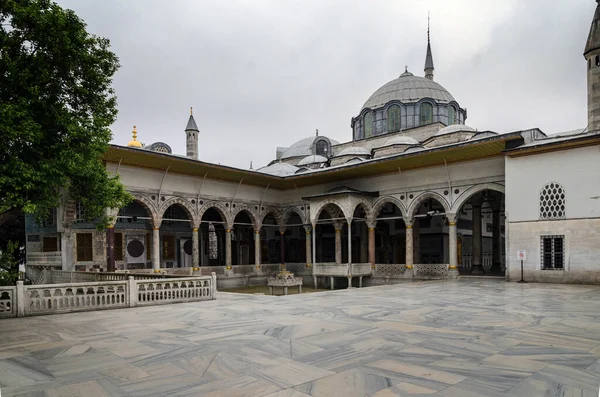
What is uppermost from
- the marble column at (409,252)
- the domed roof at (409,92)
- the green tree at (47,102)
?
the domed roof at (409,92)

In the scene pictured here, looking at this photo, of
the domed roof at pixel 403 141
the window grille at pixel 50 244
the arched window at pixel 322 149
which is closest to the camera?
the window grille at pixel 50 244

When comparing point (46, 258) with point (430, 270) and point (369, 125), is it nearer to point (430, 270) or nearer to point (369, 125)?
point (430, 270)

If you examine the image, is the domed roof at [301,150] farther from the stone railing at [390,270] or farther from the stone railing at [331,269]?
the stone railing at [390,270]

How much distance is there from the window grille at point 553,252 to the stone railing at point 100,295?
10418mm

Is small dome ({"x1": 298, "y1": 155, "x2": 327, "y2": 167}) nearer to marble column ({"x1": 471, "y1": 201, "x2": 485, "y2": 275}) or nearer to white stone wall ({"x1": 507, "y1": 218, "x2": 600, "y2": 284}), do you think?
marble column ({"x1": 471, "y1": 201, "x2": 485, "y2": 275})

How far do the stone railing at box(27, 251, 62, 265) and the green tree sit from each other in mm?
9068

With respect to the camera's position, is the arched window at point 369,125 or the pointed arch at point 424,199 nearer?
the pointed arch at point 424,199

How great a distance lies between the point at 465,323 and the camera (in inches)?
261

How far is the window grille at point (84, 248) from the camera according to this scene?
17.5m

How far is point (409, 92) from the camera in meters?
29.1

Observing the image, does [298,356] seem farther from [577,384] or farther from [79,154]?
[79,154]

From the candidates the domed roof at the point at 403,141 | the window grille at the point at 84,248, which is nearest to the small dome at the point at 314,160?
the domed roof at the point at 403,141

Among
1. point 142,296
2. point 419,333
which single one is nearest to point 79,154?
point 142,296

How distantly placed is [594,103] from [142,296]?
1802 centimetres
